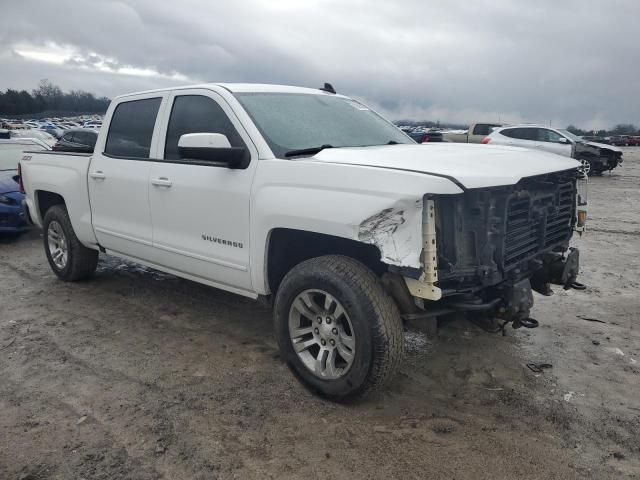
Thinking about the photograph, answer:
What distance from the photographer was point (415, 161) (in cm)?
299

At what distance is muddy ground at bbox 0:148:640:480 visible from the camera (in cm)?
268

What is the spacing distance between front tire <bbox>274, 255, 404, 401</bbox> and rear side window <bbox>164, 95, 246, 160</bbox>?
1116 mm

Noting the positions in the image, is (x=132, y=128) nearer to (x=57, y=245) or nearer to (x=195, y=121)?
(x=195, y=121)

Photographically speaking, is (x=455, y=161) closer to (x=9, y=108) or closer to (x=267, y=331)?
(x=267, y=331)

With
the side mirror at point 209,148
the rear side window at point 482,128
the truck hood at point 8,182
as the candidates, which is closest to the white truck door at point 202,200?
the side mirror at point 209,148

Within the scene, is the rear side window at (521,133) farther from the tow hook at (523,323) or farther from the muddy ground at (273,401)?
the tow hook at (523,323)

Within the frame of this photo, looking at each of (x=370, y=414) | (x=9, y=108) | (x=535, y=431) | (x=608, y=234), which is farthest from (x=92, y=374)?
(x=9, y=108)

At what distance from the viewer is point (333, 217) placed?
2949 millimetres

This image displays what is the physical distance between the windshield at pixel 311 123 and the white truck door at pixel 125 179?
1033 mm

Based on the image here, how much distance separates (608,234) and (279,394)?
6.91m

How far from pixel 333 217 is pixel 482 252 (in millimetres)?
856

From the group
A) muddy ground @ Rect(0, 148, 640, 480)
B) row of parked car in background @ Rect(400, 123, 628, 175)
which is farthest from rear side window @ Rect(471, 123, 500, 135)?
muddy ground @ Rect(0, 148, 640, 480)

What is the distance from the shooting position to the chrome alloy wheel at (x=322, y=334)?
3.12 meters

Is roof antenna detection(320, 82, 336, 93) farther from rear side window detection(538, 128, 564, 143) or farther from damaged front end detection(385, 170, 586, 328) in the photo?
rear side window detection(538, 128, 564, 143)
